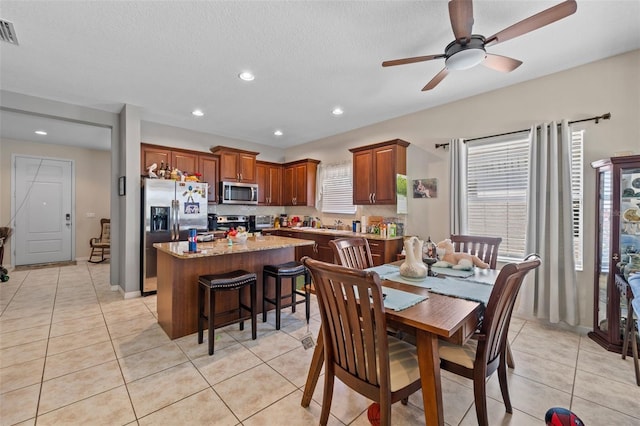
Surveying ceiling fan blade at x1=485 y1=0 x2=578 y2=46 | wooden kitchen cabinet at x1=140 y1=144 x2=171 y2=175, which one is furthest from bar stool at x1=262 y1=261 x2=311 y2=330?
wooden kitchen cabinet at x1=140 y1=144 x2=171 y2=175

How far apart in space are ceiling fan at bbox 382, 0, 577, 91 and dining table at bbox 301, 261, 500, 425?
1.69 meters

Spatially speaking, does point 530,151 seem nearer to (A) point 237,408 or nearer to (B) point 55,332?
(A) point 237,408

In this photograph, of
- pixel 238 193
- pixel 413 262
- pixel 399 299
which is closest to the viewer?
pixel 399 299

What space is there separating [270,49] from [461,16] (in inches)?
64.6

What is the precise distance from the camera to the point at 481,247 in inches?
106

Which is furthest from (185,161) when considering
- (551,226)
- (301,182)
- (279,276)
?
(551,226)

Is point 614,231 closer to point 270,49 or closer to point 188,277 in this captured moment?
point 270,49

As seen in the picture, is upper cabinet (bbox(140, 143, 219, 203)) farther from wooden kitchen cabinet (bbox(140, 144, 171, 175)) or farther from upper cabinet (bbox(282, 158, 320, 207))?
upper cabinet (bbox(282, 158, 320, 207))

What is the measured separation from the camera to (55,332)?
9.32ft

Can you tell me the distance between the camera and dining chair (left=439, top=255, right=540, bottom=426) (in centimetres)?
138

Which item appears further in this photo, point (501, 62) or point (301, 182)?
point (301, 182)

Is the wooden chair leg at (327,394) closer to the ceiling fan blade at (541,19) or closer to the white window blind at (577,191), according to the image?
the ceiling fan blade at (541,19)

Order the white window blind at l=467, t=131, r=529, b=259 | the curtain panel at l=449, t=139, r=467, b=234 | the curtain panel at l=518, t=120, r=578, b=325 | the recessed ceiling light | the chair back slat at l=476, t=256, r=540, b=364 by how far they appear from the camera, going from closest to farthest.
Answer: the chair back slat at l=476, t=256, r=540, b=364 < the curtain panel at l=518, t=120, r=578, b=325 < the recessed ceiling light < the white window blind at l=467, t=131, r=529, b=259 < the curtain panel at l=449, t=139, r=467, b=234

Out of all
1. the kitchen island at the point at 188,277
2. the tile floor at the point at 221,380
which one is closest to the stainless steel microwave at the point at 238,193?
→ the kitchen island at the point at 188,277
